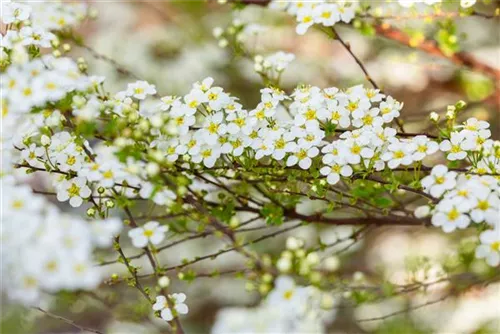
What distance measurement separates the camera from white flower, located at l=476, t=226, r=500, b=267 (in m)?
0.95

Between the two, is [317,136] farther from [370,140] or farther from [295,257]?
[295,257]

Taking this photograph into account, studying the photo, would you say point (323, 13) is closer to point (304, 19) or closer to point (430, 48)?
point (304, 19)

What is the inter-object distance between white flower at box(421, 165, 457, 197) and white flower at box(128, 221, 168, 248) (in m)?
0.40

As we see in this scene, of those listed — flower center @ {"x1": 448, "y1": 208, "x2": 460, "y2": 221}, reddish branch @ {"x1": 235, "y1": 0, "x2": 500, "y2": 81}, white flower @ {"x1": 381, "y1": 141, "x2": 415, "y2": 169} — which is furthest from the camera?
reddish branch @ {"x1": 235, "y1": 0, "x2": 500, "y2": 81}

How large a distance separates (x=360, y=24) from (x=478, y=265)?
36.9 inches

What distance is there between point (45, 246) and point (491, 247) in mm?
603

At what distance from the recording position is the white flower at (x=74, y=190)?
111cm

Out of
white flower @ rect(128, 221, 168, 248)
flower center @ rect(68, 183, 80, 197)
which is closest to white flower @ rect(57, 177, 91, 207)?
flower center @ rect(68, 183, 80, 197)

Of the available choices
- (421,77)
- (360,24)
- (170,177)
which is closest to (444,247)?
(421,77)

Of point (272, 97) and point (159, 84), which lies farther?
point (159, 84)

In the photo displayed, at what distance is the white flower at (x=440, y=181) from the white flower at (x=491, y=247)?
9cm

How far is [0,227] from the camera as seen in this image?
84 cm

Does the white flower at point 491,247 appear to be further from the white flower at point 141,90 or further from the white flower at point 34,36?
the white flower at point 34,36

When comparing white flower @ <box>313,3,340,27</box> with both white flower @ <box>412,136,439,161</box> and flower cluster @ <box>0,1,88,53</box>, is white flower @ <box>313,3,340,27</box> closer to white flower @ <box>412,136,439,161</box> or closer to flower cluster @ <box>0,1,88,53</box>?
white flower @ <box>412,136,439,161</box>
